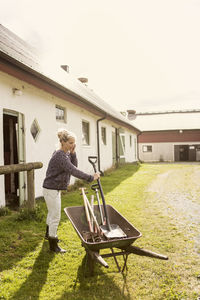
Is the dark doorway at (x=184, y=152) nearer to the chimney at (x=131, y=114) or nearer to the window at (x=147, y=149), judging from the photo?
the window at (x=147, y=149)

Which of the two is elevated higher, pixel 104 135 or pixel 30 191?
pixel 104 135

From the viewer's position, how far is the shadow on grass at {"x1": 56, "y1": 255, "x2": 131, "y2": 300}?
2721 mm

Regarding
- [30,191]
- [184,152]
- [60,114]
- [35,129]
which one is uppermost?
[60,114]

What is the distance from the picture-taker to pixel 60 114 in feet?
28.6

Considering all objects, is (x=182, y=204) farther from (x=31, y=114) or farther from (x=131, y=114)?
(x=131, y=114)

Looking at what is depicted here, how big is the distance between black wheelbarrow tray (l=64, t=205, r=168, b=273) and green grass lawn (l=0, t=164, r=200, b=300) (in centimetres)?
21

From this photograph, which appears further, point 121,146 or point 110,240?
point 121,146

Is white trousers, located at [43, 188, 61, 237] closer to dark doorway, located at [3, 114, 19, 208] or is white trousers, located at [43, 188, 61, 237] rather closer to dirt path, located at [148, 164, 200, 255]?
dirt path, located at [148, 164, 200, 255]

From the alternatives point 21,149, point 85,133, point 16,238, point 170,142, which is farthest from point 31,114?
point 170,142

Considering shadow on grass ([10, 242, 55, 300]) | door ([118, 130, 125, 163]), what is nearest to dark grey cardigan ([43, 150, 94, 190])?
shadow on grass ([10, 242, 55, 300])

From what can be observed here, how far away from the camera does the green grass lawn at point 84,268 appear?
110 inches

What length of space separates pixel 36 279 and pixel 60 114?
6256mm

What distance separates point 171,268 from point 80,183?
20.1ft

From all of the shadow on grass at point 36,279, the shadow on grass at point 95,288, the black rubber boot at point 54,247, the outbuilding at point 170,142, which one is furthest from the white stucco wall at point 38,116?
the outbuilding at point 170,142
